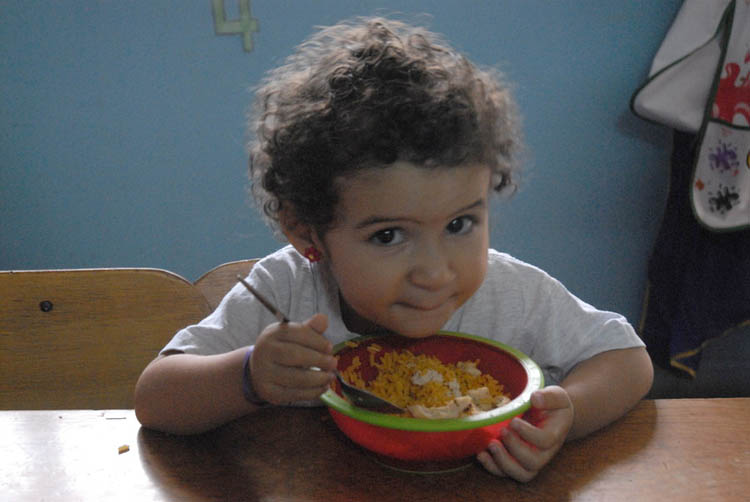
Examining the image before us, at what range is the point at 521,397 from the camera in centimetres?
63

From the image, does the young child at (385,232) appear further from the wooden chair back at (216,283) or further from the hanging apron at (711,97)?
the hanging apron at (711,97)

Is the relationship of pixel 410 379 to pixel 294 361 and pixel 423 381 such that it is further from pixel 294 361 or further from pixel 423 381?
pixel 294 361

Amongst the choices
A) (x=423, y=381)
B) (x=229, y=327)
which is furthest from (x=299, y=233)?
(x=423, y=381)

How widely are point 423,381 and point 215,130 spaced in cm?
141

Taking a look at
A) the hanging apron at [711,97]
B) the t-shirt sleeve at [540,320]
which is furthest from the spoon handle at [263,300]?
the hanging apron at [711,97]

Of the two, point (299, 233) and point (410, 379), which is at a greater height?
point (299, 233)

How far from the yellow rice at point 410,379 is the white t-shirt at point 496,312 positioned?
19 centimetres

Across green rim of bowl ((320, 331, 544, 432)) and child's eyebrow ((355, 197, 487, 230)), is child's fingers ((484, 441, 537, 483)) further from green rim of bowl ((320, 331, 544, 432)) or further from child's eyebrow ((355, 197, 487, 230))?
child's eyebrow ((355, 197, 487, 230))

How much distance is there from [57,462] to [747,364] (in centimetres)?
188

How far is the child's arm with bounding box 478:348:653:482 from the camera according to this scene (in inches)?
24.5

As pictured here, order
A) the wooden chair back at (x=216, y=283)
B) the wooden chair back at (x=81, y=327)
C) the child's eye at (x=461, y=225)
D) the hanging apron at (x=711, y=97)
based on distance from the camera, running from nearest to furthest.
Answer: the child's eye at (x=461, y=225) < the wooden chair back at (x=81, y=327) < the wooden chair back at (x=216, y=283) < the hanging apron at (x=711, y=97)

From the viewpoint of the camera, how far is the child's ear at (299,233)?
842 millimetres

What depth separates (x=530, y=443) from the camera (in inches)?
24.9

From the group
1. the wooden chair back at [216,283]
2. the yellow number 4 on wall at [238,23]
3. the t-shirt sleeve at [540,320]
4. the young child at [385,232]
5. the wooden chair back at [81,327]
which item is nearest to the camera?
the young child at [385,232]
